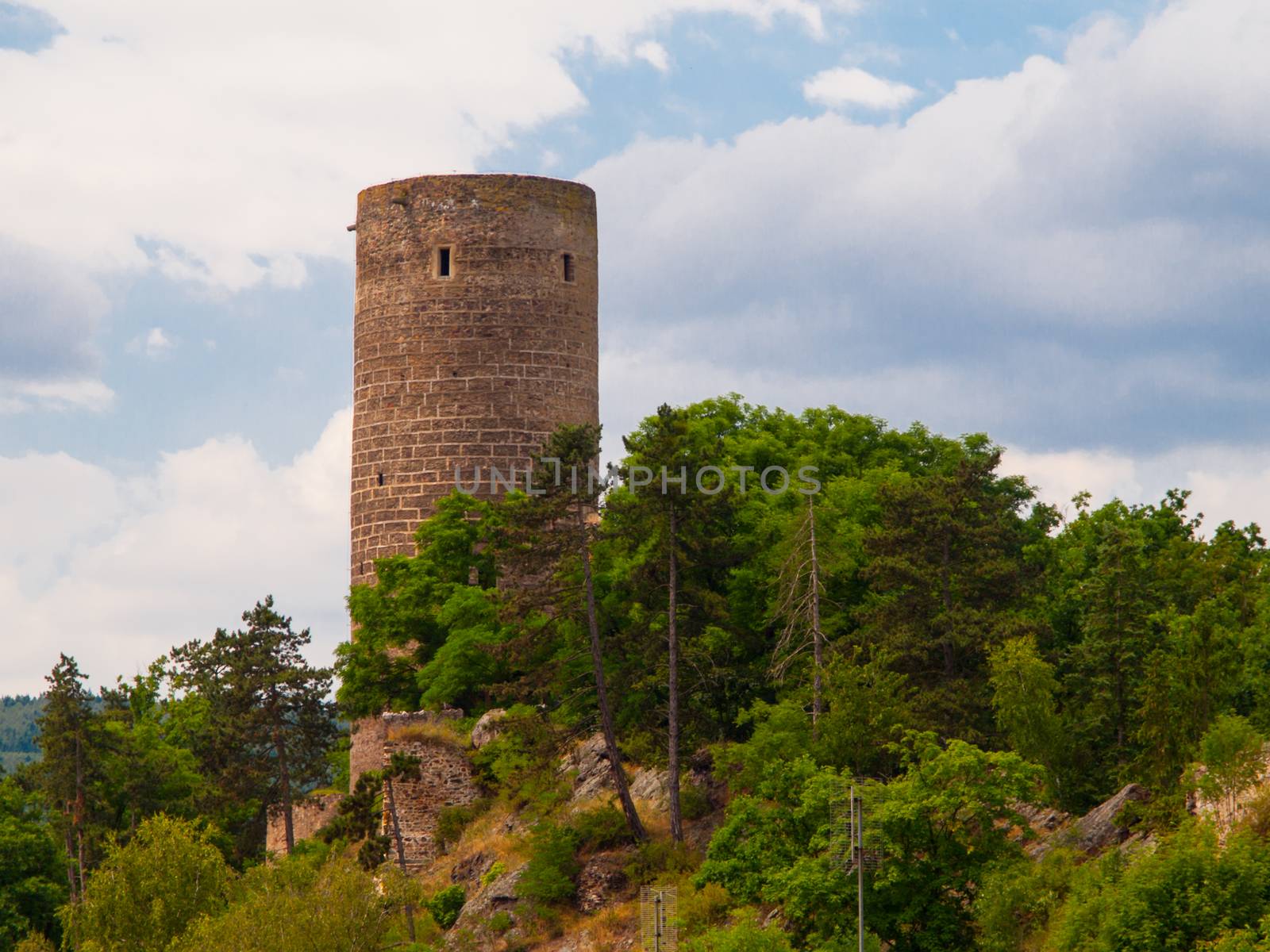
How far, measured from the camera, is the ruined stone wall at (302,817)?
59.9 metres

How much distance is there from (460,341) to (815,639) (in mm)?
14041

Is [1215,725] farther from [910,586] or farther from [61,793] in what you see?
[61,793]

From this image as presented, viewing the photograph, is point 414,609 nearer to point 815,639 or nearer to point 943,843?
point 815,639

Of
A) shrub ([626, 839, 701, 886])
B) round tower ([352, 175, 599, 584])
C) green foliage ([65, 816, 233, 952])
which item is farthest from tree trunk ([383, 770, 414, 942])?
round tower ([352, 175, 599, 584])

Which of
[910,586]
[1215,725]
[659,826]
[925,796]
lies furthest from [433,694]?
[1215,725]

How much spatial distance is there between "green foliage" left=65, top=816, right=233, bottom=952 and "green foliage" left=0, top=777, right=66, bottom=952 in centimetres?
585

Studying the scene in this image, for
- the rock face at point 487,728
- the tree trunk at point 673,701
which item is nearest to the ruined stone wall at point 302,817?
the rock face at point 487,728

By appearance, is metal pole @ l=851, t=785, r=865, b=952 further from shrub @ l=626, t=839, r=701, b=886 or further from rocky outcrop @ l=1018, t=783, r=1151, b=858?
shrub @ l=626, t=839, r=701, b=886

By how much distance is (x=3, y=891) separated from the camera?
187 ft


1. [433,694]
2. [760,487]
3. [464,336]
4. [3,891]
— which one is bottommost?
[3,891]

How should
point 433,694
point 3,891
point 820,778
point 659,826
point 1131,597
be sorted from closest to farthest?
point 820,778 → point 1131,597 → point 659,826 → point 433,694 → point 3,891

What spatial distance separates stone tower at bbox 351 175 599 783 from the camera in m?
56.6

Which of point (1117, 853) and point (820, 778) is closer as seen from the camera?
point (1117, 853)

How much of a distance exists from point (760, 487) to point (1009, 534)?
694 cm
